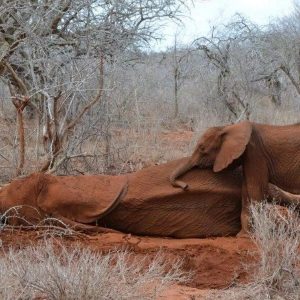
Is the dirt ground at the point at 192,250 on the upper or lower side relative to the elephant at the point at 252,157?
lower

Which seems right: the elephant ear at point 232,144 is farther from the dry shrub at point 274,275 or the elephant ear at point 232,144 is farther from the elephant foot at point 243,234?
the dry shrub at point 274,275

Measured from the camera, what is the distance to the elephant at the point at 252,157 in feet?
22.2

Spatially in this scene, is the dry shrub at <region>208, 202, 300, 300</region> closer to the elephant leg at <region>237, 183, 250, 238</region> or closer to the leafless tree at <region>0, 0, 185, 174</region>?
the elephant leg at <region>237, 183, 250, 238</region>

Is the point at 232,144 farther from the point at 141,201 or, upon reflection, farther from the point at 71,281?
the point at 71,281

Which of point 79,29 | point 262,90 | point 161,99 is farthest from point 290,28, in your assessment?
point 79,29

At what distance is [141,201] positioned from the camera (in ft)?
22.7

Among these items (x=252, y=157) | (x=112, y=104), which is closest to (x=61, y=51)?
(x=112, y=104)

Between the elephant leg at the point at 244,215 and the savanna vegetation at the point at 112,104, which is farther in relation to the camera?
the elephant leg at the point at 244,215

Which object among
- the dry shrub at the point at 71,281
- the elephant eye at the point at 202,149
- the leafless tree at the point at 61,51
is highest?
the leafless tree at the point at 61,51

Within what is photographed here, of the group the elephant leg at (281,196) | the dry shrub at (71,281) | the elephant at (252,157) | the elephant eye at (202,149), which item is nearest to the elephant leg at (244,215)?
the elephant at (252,157)

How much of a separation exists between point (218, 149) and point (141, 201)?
90cm

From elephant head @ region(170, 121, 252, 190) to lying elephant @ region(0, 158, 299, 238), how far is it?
3.3 inches

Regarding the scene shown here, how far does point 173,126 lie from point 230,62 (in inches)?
86.3

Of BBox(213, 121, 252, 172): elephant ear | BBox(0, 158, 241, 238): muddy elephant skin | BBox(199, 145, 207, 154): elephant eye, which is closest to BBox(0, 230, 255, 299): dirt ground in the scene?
BBox(0, 158, 241, 238): muddy elephant skin
